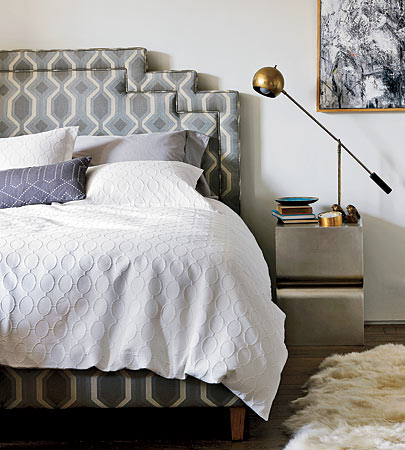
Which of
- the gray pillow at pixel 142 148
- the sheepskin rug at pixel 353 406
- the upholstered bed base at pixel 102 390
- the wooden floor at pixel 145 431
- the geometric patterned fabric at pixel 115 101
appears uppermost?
the geometric patterned fabric at pixel 115 101

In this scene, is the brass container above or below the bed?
above

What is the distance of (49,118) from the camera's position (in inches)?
135

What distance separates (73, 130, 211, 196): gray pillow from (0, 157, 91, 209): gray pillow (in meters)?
0.36

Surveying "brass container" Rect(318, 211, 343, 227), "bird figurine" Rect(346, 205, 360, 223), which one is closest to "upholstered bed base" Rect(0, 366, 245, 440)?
"brass container" Rect(318, 211, 343, 227)

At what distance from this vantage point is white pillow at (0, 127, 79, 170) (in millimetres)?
2975

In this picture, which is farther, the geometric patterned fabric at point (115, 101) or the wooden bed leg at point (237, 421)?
the geometric patterned fabric at point (115, 101)

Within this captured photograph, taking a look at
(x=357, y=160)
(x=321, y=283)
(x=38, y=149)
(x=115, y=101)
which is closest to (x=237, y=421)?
(x=321, y=283)

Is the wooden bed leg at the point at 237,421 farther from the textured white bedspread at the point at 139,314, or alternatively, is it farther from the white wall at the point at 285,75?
the white wall at the point at 285,75

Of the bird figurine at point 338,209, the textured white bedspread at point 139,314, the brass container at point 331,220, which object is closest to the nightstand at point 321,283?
the brass container at point 331,220

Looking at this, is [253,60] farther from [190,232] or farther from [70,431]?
[70,431]

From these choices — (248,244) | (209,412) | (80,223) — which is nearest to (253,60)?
(248,244)

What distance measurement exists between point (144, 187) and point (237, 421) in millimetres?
1168

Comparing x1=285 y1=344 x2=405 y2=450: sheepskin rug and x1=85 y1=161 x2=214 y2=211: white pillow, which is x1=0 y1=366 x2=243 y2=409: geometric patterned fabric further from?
x1=85 y1=161 x2=214 y2=211: white pillow

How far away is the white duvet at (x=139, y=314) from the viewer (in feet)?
5.85
